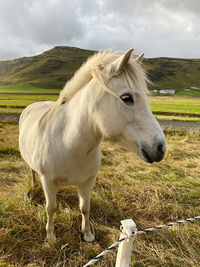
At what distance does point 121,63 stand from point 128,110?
17.8 inches

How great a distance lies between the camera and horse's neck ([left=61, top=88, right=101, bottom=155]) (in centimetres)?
193

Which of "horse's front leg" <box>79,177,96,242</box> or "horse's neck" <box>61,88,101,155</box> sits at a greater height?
"horse's neck" <box>61,88,101,155</box>

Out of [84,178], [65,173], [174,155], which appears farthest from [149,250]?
[174,155]

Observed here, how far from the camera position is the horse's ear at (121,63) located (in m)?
1.57

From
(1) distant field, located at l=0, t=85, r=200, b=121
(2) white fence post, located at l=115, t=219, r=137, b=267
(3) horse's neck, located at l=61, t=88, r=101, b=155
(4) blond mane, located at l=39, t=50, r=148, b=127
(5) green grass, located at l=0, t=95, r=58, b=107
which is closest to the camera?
(2) white fence post, located at l=115, t=219, r=137, b=267

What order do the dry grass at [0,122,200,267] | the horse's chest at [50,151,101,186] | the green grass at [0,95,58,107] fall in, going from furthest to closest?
the green grass at [0,95,58,107] < the dry grass at [0,122,200,267] < the horse's chest at [50,151,101,186]

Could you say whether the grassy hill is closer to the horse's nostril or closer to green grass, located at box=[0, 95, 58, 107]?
green grass, located at box=[0, 95, 58, 107]

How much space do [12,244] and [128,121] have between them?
2684mm

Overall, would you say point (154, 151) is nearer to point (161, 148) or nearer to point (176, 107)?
point (161, 148)

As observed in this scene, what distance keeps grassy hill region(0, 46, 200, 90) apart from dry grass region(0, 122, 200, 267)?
11399 centimetres

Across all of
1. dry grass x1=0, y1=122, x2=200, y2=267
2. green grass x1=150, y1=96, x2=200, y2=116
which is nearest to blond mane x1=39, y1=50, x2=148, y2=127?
dry grass x1=0, y1=122, x2=200, y2=267

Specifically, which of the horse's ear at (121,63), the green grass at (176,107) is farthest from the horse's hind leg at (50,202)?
the green grass at (176,107)

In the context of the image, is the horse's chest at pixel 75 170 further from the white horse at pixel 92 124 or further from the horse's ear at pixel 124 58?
the horse's ear at pixel 124 58

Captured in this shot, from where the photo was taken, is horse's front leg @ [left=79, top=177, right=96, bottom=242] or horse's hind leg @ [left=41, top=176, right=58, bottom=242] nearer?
horse's hind leg @ [left=41, top=176, right=58, bottom=242]
